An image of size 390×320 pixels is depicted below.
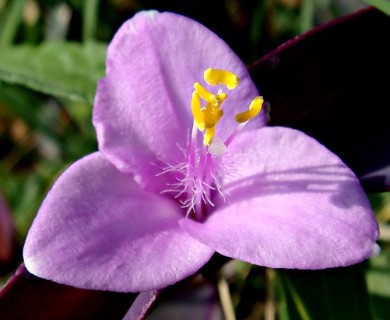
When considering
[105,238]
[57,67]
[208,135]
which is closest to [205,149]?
[208,135]

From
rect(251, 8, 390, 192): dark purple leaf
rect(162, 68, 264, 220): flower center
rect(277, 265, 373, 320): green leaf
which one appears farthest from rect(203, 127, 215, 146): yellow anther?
rect(277, 265, 373, 320): green leaf

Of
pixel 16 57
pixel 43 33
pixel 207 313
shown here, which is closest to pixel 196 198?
pixel 207 313

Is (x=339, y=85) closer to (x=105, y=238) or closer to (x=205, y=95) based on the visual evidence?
(x=205, y=95)

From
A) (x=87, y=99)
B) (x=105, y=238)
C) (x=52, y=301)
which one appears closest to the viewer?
(x=105, y=238)

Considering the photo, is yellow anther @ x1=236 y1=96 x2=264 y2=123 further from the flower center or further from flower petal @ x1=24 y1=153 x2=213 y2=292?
flower petal @ x1=24 y1=153 x2=213 y2=292

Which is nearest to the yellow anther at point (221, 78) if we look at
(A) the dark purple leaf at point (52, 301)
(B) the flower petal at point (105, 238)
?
(B) the flower petal at point (105, 238)

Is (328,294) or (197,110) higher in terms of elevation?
(197,110)

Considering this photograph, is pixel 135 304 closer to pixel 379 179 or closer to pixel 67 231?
pixel 67 231
